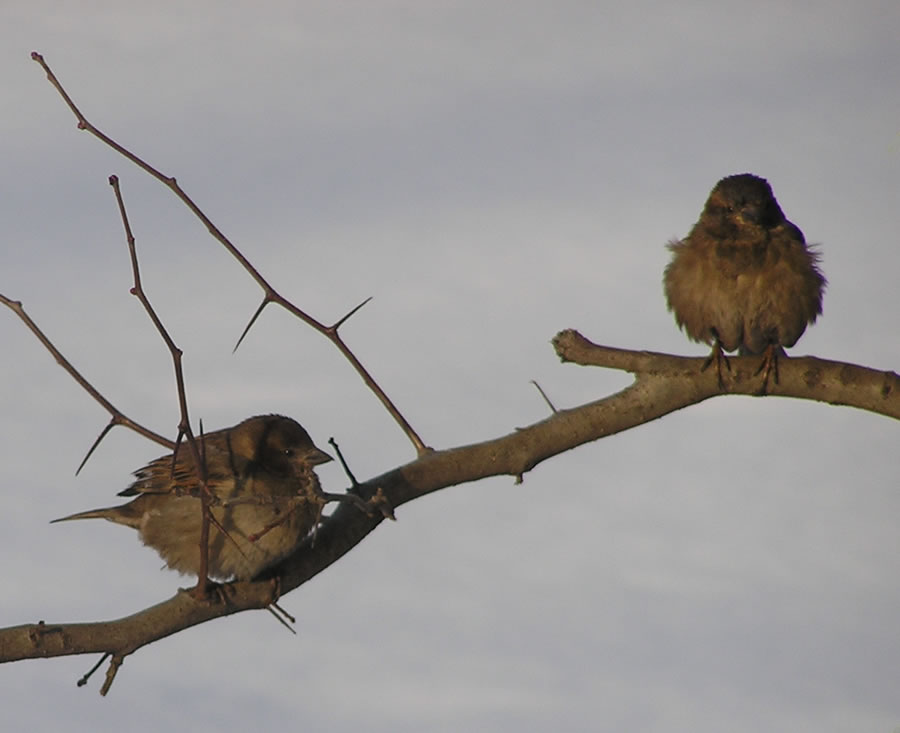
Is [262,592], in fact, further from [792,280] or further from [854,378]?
[792,280]

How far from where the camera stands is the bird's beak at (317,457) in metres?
7.73

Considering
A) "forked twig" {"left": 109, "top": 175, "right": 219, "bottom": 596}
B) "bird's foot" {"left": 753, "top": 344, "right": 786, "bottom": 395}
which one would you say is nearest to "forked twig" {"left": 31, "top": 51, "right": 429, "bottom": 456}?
"forked twig" {"left": 109, "top": 175, "right": 219, "bottom": 596}

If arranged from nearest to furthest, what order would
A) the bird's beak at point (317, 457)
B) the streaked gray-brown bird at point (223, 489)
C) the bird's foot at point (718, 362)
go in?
the bird's foot at point (718, 362) < the streaked gray-brown bird at point (223, 489) < the bird's beak at point (317, 457)

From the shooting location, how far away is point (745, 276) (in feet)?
26.5

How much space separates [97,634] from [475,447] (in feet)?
6.56

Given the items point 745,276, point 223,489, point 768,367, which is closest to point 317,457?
point 223,489

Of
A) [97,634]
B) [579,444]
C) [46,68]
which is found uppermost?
[46,68]

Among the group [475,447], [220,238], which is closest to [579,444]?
A: [475,447]

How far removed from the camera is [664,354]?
241 inches

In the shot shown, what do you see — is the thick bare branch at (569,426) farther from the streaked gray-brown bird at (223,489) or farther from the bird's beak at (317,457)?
the bird's beak at (317,457)

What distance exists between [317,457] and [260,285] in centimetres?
284

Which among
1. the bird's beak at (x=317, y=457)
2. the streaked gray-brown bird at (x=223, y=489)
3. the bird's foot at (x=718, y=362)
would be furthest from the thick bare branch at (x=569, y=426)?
the bird's beak at (x=317, y=457)

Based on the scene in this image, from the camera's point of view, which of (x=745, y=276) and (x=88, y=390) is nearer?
(x=88, y=390)

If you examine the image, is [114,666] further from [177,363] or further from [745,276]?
[745,276]
